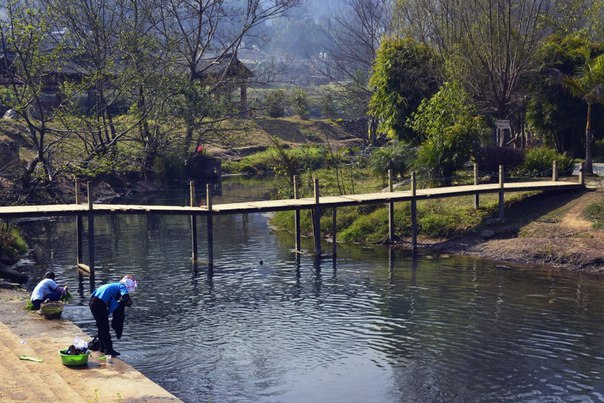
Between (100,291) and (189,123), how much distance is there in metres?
41.6

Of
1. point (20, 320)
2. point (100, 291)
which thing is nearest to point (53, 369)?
point (100, 291)

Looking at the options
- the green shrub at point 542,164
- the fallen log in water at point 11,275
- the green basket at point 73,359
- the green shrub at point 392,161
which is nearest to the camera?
the green basket at point 73,359

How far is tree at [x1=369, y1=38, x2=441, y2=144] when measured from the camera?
169 feet

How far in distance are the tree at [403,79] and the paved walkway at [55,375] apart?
99.5 feet

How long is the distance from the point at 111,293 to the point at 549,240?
21.5 metres

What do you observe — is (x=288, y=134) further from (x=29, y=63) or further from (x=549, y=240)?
(x=549, y=240)

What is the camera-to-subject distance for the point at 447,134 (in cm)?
4512

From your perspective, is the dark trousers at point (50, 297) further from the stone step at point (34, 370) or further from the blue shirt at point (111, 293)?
the blue shirt at point (111, 293)

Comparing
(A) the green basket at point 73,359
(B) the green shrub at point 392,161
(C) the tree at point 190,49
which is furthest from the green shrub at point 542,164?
(A) the green basket at point 73,359

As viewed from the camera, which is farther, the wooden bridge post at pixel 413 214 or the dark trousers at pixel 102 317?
the wooden bridge post at pixel 413 214

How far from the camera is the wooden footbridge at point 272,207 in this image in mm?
35438

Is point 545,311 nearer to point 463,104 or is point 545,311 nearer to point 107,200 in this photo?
point 463,104

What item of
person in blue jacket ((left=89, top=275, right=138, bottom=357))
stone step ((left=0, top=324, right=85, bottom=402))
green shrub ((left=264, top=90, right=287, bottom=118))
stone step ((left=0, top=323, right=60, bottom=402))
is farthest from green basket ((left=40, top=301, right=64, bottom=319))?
green shrub ((left=264, top=90, right=287, bottom=118))

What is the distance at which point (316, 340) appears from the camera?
25.5 m
